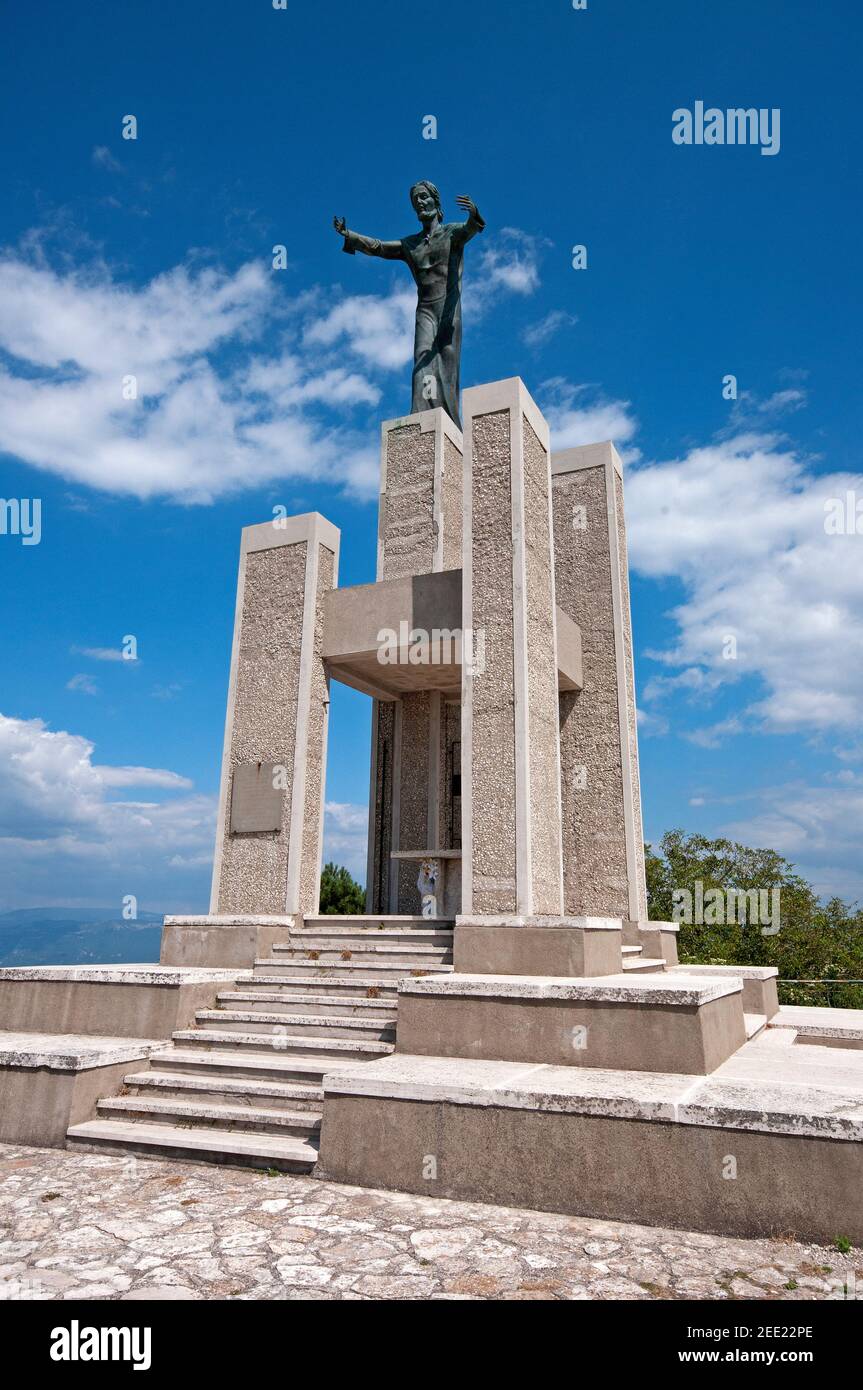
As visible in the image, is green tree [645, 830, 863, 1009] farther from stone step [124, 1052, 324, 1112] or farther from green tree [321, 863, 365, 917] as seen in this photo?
stone step [124, 1052, 324, 1112]

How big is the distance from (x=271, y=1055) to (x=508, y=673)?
409cm

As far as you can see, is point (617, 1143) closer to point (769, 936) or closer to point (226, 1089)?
point (226, 1089)

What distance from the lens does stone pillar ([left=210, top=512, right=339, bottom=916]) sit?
9.55 meters

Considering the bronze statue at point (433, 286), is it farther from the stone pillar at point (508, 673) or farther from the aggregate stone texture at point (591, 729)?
the stone pillar at point (508, 673)

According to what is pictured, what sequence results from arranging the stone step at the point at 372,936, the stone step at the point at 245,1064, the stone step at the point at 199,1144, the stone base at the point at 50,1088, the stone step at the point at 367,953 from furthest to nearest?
1. the stone step at the point at 372,936
2. the stone step at the point at 367,953
3. the stone step at the point at 245,1064
4. the stone base at the point at 50,1088
5. the stone step at the point at 199,1144

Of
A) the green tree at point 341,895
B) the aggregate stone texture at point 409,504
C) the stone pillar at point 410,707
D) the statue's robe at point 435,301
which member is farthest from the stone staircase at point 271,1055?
the statue's robe at point 435,301

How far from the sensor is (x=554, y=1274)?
344 cm

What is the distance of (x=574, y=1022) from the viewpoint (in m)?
5.40

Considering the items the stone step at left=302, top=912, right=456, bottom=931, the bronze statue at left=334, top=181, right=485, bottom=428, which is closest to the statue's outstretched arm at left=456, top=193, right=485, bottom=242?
the bronze statue at left=334, top=181, right=485, bottom=428

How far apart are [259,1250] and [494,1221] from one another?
45.3 inches

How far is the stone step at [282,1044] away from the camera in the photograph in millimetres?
6055

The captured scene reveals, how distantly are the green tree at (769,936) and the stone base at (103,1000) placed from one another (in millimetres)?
11254

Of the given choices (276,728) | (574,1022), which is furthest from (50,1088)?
(276,728)
